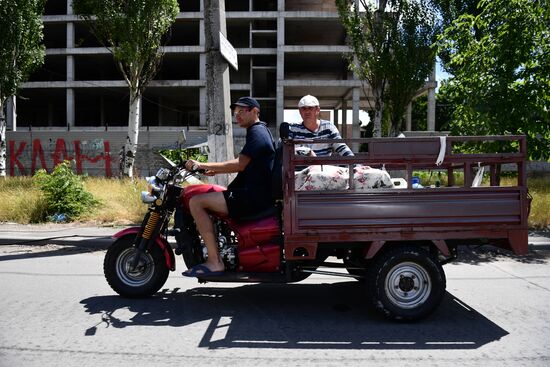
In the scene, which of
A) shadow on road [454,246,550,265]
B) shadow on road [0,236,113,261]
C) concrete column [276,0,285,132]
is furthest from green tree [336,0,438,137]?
concrete column [276,0,285,132]

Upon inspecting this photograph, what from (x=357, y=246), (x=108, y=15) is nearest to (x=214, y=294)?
(x=357, y=246)

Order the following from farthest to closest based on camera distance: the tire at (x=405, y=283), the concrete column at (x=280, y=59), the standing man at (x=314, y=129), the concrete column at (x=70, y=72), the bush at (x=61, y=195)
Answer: the concrete column at (x=70, y=72), the concrete column at (x=280, y=59), the bush at (x=61, y=195), the standing man at (x=314, y=129), the tire at (x=405, y=283)

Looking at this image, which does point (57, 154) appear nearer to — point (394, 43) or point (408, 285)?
point (394, 43)

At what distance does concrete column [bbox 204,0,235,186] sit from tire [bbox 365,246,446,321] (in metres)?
4.71

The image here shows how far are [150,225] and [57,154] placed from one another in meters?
28.5

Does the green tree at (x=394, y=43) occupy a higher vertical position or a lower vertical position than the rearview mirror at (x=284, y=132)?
higher

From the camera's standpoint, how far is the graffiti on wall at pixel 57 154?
29.5 meters

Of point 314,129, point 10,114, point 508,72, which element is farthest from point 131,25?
point 10,114

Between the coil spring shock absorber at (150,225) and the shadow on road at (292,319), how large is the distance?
2.24 ft

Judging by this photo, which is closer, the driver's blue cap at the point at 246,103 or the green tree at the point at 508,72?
the driver's blue cap at the point at 246,103

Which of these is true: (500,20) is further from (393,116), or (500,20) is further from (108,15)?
(108,15)

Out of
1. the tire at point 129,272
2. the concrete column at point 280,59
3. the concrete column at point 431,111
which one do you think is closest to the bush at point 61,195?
the tire at point 129,272

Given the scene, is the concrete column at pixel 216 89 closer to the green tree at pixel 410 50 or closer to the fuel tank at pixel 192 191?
the fuel tank at pixel 192 191

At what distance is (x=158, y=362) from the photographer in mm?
3393
